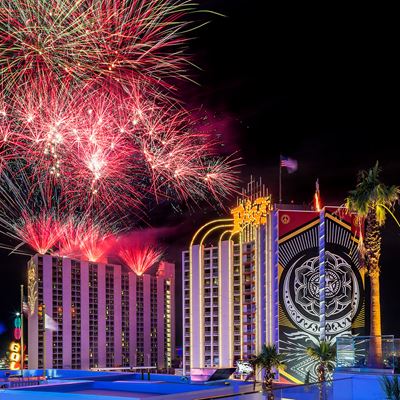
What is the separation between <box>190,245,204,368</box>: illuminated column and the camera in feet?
179

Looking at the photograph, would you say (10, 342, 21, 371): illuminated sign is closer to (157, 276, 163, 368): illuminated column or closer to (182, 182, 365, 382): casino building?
(182, 182, 365, 382): casino building

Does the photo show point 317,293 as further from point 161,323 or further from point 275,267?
point 161,323

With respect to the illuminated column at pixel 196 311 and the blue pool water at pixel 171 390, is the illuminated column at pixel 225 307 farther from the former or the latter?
the blue pool water at pixel 171 390

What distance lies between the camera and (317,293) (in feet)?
140

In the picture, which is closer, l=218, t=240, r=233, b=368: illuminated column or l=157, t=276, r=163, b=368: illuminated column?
l=218, t=240, r=233, b=368: illuminated column

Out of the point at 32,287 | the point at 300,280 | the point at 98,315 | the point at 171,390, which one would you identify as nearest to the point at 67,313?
the point at 32,287

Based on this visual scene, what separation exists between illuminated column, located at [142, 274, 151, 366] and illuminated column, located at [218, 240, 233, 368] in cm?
2977

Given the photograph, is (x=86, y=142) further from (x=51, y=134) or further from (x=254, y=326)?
(x=254, y=326)

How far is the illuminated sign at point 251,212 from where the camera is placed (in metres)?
48.9

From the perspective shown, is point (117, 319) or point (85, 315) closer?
point (85, 315)

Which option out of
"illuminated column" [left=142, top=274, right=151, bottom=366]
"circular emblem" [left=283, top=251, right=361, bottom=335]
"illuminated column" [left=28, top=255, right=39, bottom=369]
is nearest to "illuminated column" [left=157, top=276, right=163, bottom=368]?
"illuminated column" [left=142, top=274, right=151, bottom=366]

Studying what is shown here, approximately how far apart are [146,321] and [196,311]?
28.4 meters

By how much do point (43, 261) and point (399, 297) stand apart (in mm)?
39411

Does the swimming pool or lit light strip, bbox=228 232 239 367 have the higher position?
lit light strip, bbox=228 232 239 367
